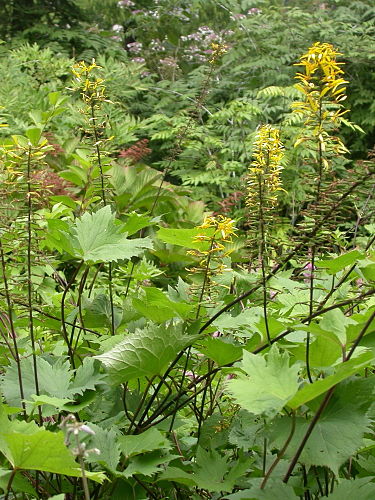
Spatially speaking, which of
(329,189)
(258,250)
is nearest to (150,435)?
(258,250)

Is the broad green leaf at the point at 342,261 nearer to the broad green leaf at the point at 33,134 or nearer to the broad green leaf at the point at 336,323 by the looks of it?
the broad green leaf at the point at 336,323

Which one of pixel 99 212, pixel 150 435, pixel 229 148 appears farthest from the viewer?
pixel 229 148

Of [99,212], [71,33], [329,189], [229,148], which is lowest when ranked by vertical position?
[229,148]

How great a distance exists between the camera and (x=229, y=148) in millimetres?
6652

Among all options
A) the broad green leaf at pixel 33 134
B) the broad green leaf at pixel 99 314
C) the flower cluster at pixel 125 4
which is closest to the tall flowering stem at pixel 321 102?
the broad green leaf at pixel 99 314

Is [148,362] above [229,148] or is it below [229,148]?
above

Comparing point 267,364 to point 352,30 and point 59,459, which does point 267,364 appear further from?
point 352,30

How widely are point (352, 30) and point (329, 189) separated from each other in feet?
23.7

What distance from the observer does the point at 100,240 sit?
3.71 ft

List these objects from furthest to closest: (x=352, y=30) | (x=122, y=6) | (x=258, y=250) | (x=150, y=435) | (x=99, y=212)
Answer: (x=122, y=6) → (x=352, y=30) → (x=99, y=212) → (x=258, y=250) → (x=150, y=435)

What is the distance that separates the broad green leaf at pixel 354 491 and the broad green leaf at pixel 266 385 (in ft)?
0.60

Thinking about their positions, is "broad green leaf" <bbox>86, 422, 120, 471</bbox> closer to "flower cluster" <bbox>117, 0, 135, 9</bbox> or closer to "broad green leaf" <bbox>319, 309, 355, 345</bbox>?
"broad green leaf" <bbox>319, 309, 355, 345</bbox>

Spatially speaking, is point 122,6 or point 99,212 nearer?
point 99,212

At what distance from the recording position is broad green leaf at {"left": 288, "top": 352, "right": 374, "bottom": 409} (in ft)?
2.41
